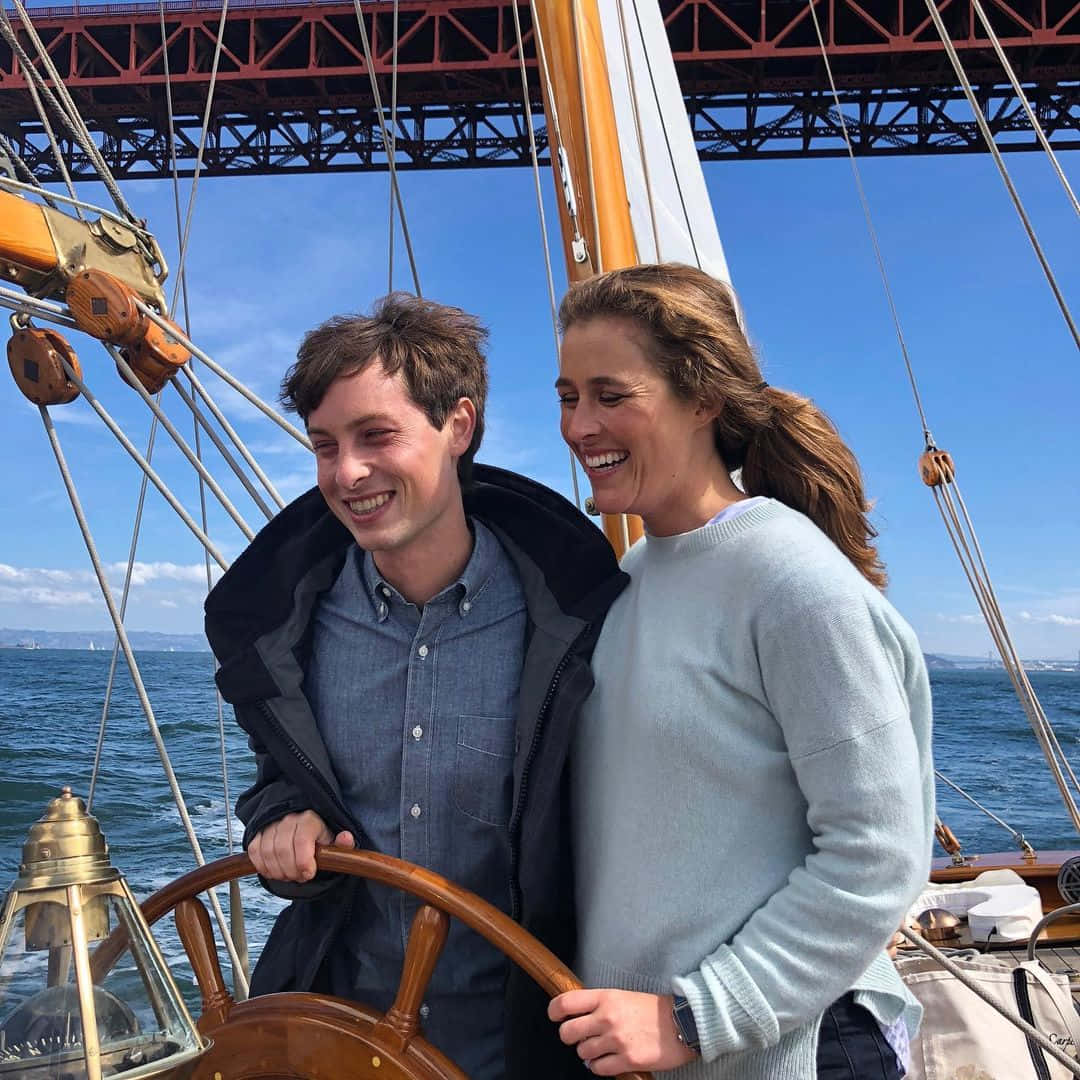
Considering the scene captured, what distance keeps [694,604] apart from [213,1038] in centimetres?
71

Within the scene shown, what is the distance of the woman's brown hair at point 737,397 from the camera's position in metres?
1.26

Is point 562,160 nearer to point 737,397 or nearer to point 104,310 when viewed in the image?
point 104,310

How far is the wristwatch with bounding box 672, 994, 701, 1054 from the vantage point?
1.04m

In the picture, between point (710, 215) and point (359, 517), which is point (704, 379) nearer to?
point (359, 517)

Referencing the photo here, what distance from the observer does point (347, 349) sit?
136 cm

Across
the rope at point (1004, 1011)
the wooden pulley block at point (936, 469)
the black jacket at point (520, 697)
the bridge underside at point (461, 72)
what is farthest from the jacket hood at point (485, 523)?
the bridge underside at point (461, 72)

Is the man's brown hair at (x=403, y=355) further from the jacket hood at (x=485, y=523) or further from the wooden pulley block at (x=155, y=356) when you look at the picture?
the wooden pulley block at (x=155, y=356)

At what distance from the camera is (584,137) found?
284cm

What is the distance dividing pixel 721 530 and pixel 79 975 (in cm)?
75

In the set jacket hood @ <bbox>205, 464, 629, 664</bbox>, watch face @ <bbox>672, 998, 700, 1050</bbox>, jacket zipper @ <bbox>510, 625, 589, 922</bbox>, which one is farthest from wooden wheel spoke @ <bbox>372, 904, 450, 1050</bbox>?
jacket hood @ <bbox>205, 464, 629, 664</bbox>

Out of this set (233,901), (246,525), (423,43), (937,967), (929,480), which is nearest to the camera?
(233,901)

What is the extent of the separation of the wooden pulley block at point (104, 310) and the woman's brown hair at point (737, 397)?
146 cm

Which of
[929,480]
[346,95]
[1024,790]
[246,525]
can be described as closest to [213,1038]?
[246,525]

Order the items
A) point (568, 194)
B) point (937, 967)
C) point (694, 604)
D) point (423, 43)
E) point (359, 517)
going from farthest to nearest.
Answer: point (423, 43), point (568, 194), point (937, 967), point (359, 517), point (694, 604)
